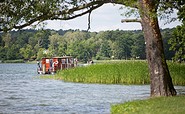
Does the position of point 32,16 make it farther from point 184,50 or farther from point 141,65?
point 141,65

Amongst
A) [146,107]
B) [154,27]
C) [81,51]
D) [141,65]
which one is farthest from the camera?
[81,51]

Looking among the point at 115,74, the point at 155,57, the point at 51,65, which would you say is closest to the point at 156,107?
the point at 155,57

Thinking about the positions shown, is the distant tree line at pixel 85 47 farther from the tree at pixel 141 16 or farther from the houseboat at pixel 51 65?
the tree at pixel 141 16

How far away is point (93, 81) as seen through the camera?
127ft

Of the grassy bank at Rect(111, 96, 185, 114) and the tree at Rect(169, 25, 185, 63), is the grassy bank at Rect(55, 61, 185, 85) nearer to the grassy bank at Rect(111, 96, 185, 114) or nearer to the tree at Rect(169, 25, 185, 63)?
the tree at Rect(169, 25, 185, 63)

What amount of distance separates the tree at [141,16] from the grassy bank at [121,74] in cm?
1498

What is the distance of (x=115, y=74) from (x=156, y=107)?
74.1ft

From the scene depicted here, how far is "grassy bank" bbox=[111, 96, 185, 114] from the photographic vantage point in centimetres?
1349

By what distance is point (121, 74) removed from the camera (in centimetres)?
3659

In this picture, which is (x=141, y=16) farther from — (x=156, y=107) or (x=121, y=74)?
(x=121, y=74)

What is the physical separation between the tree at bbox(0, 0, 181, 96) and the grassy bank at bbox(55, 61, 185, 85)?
14976 mm

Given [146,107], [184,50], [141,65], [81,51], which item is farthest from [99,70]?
[81,51]

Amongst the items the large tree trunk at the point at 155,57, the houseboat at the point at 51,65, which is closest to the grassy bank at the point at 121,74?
the large tree trunk at the point at 155,57

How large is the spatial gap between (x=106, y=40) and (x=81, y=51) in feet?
59.8
